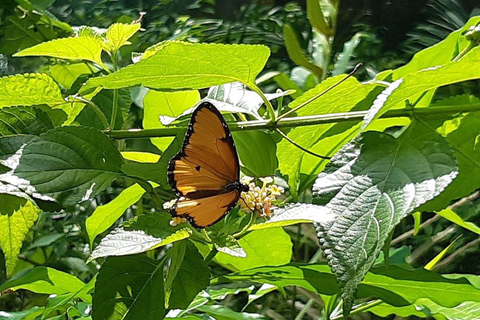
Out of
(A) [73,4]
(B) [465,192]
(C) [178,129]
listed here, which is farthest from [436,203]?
(A) [73,4]

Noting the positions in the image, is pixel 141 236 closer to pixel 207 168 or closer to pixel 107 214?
pixel 207 168

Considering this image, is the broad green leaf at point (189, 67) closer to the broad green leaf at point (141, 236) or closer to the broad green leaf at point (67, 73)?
the broad green leaf at point (141, 236)

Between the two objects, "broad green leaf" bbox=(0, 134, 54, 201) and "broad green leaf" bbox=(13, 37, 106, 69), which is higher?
"broad green leaf" bbox=(13, 37, 106, 69)

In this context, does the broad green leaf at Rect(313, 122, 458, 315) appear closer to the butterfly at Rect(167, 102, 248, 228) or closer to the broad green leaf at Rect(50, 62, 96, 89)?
the butterfly at Rect(167, 102, 248, 228)

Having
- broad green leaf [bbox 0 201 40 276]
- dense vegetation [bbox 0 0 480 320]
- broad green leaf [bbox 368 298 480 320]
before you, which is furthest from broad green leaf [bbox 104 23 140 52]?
broad green leaf [bbox 368 298 480 320]

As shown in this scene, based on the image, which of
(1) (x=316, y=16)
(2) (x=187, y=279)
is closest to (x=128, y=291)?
(2) (x=187, y=279)

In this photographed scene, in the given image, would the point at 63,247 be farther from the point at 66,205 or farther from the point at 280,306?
the point at 66,205
